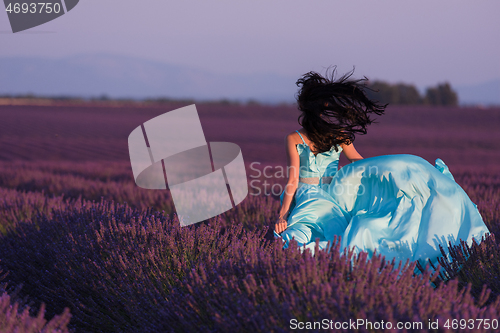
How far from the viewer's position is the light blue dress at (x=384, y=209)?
2.59 meters

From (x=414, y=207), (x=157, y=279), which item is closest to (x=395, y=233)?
(x=414, y=207)

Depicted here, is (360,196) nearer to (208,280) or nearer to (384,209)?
(384,209)

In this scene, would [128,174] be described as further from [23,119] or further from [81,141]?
[23,119]

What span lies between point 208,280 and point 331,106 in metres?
1.42

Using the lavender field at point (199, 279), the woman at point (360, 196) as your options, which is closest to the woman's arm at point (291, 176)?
the woman at point (360, 196)

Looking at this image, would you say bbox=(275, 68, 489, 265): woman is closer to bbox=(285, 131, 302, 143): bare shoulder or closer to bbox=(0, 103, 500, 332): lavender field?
bbox=(285, 131, 302, 143): bare shoulder

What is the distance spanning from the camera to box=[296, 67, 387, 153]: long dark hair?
8.95 feet

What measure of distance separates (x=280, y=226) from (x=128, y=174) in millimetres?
5626

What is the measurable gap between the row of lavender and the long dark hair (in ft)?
2.76

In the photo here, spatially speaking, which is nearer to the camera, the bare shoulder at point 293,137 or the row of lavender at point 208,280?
the row of lavender at point 208,280

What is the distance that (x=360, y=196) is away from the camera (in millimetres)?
2932

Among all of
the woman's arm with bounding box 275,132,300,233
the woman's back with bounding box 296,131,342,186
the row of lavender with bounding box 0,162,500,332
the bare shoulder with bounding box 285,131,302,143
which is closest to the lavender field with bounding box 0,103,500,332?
the row of lavender with bounding box 0,162,500,332

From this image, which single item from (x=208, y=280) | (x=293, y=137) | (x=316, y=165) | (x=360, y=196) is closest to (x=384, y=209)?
(x=360, y=196)

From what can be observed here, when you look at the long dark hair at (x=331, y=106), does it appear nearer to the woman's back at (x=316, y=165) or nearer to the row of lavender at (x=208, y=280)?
the woman's back at (x=316, y=165)
